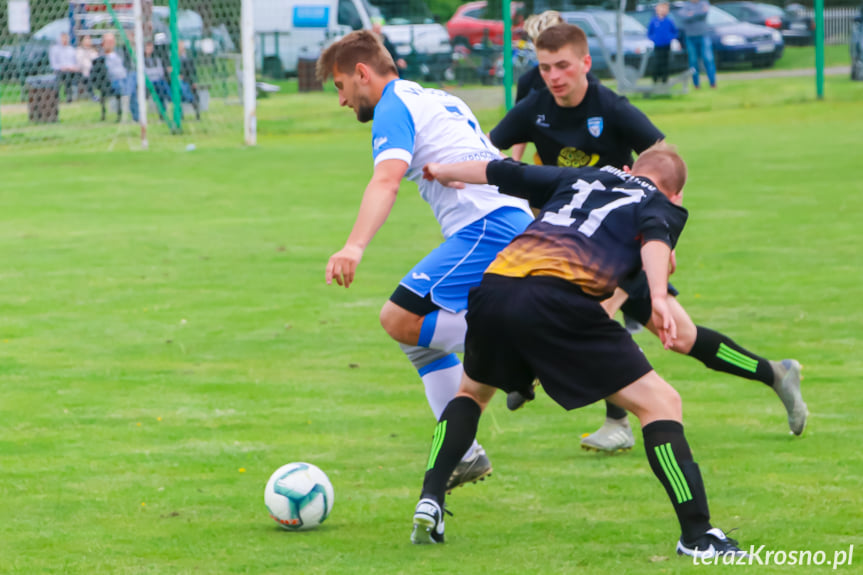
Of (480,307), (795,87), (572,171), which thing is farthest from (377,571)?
(795,87)

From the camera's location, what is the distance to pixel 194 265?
36.9ft

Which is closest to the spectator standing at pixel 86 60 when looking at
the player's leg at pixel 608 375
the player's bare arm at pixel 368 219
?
the player's bare arm at pixel 368 219

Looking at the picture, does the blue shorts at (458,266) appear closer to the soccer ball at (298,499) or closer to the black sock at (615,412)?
the soccer ball at (298,499)

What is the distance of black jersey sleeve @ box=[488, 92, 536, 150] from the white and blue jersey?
1.08 meters

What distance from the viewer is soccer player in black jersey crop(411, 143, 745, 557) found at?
13.9 ft

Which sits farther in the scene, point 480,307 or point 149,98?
point 149,98

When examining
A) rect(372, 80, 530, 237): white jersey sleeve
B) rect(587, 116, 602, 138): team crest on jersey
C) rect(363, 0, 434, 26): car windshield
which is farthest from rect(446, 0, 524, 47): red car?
rect(372, 80, 530, 237): white jersey sleeve

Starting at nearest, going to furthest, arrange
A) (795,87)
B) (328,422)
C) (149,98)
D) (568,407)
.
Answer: (568,407) < (328,422) < (149,98) < (795,87)

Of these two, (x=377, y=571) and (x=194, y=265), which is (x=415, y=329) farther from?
(x=194, y=265)

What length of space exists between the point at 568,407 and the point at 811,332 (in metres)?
4.36

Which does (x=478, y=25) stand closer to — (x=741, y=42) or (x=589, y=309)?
(x=741, y=42)

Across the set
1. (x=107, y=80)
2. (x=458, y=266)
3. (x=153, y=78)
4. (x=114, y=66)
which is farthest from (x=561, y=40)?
(x=107, y=80)

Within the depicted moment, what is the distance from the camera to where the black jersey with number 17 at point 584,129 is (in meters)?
6.17

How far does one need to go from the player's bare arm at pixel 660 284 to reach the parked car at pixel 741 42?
2539 cm
